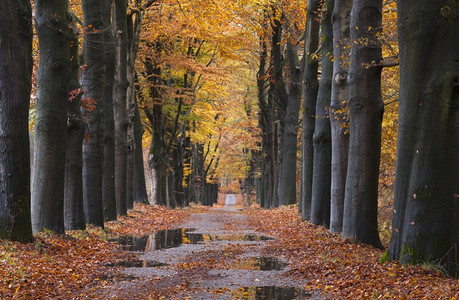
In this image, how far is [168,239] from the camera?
14.7 m

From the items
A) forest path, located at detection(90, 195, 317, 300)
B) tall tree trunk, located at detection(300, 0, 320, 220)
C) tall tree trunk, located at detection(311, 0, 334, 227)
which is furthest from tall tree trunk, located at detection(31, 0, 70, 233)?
tall tree trunk, located at detection(300, 0, 320, 220)

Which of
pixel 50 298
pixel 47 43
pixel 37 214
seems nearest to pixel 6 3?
pixel 47 43

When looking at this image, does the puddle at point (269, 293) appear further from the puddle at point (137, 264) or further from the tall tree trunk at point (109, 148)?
the tall tree trunk at point (109, 148)

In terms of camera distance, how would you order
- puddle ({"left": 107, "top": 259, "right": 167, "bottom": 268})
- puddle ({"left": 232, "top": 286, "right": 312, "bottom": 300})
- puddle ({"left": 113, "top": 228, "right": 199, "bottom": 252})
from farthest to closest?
1. puddle ({"left": 113, "top": 228, "right": 199, "bottom": 252})
2. puddle ({"left": 107, "top": 259, "right": 167, "bottom": 268})
3. puddle ({"left": 232, "top": 286, "right": 312, "bottom": 300})

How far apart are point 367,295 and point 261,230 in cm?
1147

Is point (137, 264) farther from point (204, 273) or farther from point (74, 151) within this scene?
point (74, 151)

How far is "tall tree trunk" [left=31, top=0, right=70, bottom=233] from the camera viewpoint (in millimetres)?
11266

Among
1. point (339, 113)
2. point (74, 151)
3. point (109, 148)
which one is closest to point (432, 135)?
point (339, 113)

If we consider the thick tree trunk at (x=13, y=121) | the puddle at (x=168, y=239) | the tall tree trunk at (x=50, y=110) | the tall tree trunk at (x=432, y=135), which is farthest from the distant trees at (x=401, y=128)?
the thick tree trunk at (x=13, y=121)

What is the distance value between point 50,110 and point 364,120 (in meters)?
6.94

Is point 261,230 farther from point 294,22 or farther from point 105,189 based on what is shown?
point 294,22

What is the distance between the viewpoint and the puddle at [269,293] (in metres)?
6.99

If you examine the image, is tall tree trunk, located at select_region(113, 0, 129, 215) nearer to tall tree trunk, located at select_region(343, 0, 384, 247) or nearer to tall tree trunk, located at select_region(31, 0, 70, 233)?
tall tree trunk, located at select_region(31, 0, 70, 233)

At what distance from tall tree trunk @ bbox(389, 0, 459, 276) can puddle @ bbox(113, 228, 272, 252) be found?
6722mm
